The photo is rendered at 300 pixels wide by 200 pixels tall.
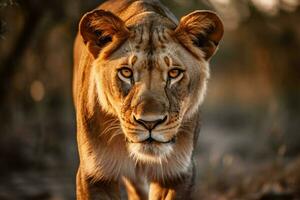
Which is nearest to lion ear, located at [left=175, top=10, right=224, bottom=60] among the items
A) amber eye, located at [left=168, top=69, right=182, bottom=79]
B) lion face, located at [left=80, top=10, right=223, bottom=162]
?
lion face, located at [left=80, top=10, right=223, bottom=162]

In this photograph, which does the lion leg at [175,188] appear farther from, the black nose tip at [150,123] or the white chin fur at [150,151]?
the black nose tip at [150,123]

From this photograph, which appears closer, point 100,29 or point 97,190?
point 100,29

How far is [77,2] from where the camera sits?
36.0ft

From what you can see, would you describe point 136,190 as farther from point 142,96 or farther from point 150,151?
point 142,96

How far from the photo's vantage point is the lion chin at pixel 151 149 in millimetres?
5242

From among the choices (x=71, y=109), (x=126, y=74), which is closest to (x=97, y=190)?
(x=126, y=74)

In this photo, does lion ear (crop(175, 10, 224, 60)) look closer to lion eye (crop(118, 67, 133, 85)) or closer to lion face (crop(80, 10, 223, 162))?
lion face (crop(80, 10, 223, 162))

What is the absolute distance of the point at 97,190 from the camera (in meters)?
5.85

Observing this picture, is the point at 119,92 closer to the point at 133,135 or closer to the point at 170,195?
the point at 133,135

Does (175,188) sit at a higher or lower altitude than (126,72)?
lower

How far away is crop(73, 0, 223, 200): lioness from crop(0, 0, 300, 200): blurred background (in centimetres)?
153

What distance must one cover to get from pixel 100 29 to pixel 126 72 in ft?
1.44

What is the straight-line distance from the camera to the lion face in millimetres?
5188

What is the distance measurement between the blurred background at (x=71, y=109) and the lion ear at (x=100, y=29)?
1453 mm
